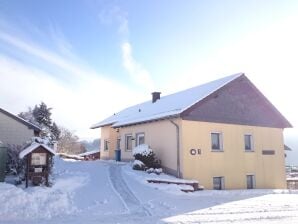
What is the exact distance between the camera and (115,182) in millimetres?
17609

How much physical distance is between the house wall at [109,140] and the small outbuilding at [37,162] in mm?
14726

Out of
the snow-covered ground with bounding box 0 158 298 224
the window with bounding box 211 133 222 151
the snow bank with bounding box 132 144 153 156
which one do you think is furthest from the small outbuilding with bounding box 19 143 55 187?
the window with bounding box 211 133 222 151

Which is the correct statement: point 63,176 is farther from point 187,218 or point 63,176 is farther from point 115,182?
point 187,218

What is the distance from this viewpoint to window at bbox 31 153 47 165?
15.5 meters

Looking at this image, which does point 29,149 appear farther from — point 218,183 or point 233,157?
point 233,157

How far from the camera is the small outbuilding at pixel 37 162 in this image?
49.8ft

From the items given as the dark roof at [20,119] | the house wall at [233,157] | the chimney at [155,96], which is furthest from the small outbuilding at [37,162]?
the chimney at [155,96]

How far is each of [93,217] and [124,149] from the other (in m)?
16.2

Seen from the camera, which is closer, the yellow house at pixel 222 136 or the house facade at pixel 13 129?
the house facade at pixel 13 129

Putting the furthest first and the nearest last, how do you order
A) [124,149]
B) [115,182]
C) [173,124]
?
[124,149], [173,124], [115,182]

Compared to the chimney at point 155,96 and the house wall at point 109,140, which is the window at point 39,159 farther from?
the chimney at point 155,96

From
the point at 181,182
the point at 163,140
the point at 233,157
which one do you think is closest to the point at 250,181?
the point at 233,157

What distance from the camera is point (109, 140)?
3162 cm

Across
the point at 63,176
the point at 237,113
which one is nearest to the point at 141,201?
the point at 63,176
